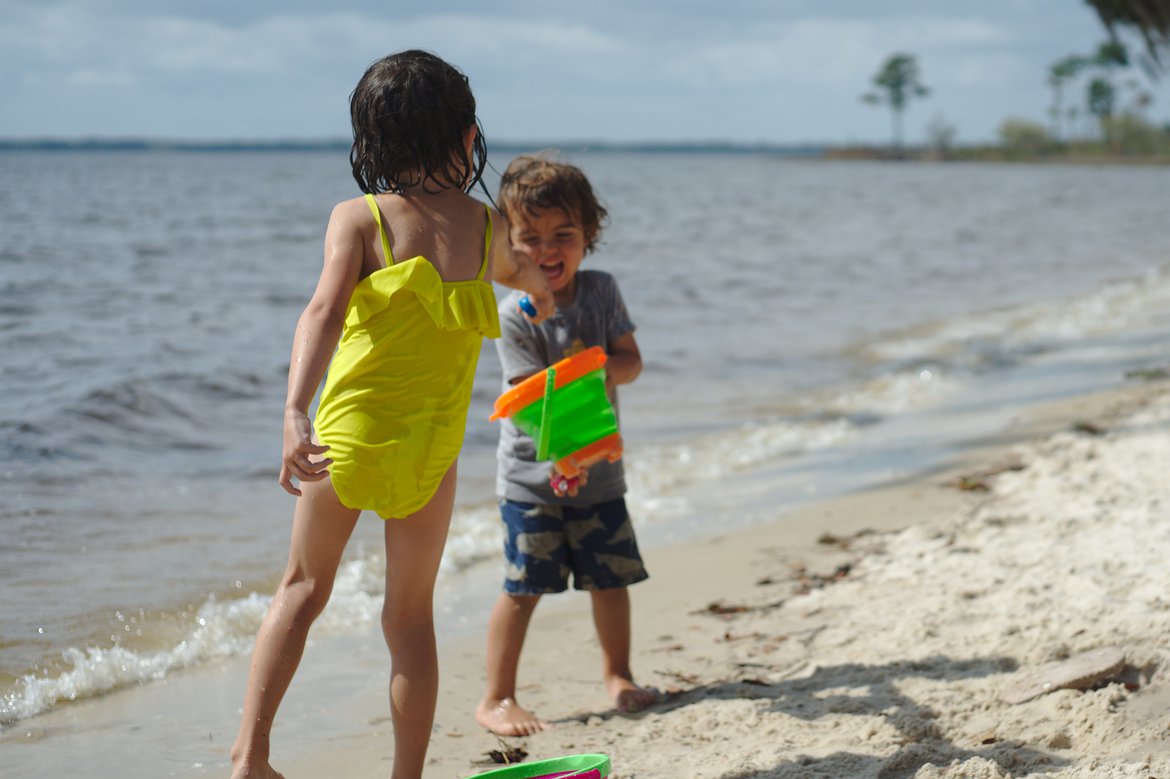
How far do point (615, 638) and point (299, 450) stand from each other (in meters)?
1.48

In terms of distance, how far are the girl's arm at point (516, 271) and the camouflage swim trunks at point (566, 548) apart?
59 cm

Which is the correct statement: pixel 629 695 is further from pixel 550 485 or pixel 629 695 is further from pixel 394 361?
pixel 394 361

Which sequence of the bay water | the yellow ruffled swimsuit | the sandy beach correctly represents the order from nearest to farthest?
1. the yellow ruffled swimsuit
2. the sandy beach
3. the bay water

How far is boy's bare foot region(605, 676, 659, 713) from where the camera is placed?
321 cm

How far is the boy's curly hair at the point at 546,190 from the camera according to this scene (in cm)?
317

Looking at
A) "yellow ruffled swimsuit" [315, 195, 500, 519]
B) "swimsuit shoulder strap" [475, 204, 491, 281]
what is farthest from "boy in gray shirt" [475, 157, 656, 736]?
"yellow ruffled swimsuit" [315, 195, 500, 519]

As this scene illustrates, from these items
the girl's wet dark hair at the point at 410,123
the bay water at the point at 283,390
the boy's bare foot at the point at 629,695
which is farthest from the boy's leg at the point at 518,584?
the girl's wet dark hair at the point at 410,123

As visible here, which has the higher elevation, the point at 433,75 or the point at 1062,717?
the point at 433,75

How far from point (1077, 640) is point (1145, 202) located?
37.7m

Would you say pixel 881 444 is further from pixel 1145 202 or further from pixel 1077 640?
pixel 1145 202

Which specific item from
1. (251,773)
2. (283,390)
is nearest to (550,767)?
(251,773)

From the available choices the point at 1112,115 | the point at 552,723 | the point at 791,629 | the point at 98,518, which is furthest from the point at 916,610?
the point at 1112,115

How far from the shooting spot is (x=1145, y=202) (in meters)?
Answer: 36.3

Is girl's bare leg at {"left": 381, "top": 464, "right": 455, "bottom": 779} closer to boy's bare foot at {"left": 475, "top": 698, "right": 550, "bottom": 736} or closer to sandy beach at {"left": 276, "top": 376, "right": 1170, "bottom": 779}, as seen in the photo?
sandy beach at {"left": 276, "top": 376, "right": 1170, "bottom": 779}
